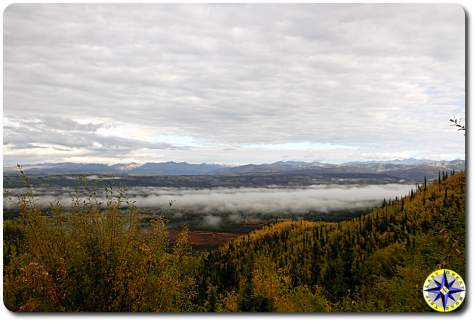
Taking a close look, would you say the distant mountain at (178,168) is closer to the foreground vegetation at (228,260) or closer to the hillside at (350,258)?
the foreground vegetation at (228,260)

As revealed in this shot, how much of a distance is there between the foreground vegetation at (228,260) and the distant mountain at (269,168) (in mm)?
627

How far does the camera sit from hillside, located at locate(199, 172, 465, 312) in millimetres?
8648

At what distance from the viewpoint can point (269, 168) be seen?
399 inches

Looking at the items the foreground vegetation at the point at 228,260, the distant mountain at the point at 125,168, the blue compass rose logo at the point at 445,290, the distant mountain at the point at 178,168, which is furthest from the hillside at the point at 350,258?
the distant mountain at the point at 125,168

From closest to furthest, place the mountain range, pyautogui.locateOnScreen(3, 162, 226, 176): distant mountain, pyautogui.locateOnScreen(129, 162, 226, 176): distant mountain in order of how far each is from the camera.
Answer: pyautogui.locateOnScreen(3, 162, 226, 176): distant mountain → the mountain range → pyautogui.locateOnScreen(129, 162, 226, 176): distant mountain

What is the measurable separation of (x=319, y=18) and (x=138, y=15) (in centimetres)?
400

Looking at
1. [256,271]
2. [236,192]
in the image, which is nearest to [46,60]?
[236,192]

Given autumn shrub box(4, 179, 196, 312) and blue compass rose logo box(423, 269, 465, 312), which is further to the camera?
blue compass rose logo box(423, 269, 465, 312)

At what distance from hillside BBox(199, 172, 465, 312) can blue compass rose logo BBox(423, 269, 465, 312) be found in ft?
0.48

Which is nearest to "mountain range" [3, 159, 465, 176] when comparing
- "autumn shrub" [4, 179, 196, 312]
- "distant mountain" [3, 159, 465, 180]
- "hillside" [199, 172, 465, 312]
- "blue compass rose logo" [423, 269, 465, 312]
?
"distant mountain" [3, 159, 465, 180]

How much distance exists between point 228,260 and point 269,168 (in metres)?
2.48

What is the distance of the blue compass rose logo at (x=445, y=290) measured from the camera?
8398 millimetres

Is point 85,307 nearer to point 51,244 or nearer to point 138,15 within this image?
point 51,244

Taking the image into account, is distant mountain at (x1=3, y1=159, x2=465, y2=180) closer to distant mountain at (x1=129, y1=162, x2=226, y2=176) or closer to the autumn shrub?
distant mountain at (x1=129, y1=162, x2=226, y2=176)
